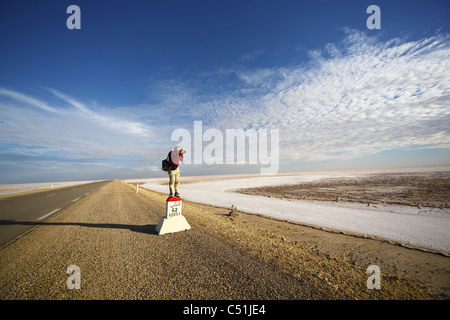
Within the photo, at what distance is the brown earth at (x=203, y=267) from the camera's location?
2700 mm

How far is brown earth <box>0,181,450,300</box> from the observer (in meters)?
2.70

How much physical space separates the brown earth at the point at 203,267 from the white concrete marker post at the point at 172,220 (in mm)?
229

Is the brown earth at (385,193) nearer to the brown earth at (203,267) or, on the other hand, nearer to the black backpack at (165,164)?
the brown earth at (203,267)

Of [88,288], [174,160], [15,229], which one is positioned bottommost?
[15,229]

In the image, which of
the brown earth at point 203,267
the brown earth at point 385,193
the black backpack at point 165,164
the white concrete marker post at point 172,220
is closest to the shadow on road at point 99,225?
the brown earth at point 203,267

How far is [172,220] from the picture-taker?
5469mm

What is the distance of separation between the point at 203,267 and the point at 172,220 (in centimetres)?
249

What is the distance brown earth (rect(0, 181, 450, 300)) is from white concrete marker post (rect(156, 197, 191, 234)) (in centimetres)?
23

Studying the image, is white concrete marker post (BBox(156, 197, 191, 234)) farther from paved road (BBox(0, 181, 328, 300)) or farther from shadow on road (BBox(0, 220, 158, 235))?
shadow on road (BBox(0, 220, 158, 235))

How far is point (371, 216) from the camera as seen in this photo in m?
9.15

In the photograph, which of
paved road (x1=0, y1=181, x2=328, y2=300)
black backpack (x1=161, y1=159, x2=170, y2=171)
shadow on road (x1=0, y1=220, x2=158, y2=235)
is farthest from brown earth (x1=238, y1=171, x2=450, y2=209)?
shadow on road (x1=0, y1=220, x2=158, y2=235)
